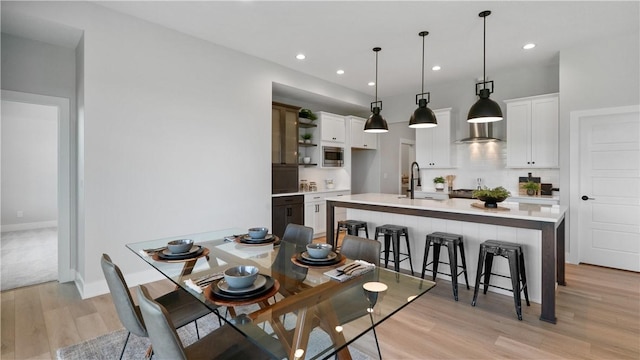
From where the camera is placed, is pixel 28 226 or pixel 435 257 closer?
pixel 435 257

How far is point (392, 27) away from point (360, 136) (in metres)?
3.32

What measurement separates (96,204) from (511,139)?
19.6 ft

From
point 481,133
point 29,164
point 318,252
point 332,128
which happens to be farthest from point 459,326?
point 29,164

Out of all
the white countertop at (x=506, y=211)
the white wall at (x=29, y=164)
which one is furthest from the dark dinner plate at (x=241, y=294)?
the white wall at (x=29, y=164)

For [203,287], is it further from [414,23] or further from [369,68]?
[369,68]

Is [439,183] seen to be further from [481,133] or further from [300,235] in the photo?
[300,235]

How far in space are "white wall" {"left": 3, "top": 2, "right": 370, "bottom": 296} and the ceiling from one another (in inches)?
11.4

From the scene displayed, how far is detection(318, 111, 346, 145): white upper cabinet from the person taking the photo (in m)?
6.08

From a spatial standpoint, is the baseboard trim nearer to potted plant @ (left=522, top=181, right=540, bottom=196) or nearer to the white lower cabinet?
the white lower cabinet

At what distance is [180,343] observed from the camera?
1.12 m

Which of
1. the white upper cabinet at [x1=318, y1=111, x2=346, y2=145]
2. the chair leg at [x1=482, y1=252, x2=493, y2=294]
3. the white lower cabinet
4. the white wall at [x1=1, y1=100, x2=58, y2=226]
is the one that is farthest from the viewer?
the white wall at [x1=1, y1=100, x2=58, y2=226]

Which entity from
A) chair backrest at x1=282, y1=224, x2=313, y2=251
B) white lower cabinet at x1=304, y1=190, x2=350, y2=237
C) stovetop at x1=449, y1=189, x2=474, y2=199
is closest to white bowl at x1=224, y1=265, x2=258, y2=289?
chair backrest at x1=282, y1=224, x2=313, y2=251

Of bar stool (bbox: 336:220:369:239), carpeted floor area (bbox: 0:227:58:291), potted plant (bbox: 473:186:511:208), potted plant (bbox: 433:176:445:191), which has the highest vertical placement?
potted plant (bbox: 433:176:445:191)

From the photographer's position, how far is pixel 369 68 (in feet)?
17.0
